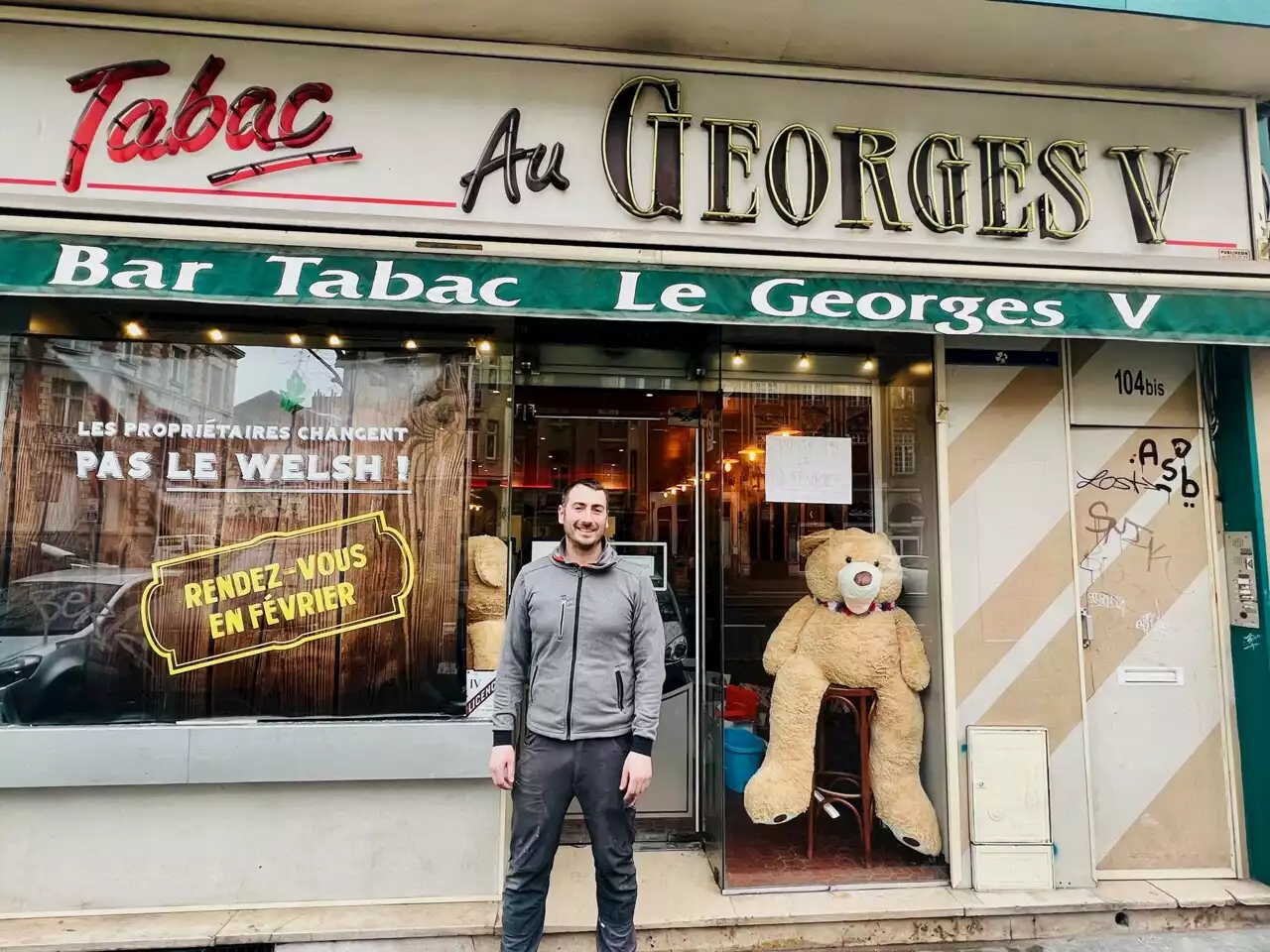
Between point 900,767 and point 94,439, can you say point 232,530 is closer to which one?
point 94,439

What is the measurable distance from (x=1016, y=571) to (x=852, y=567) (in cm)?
90

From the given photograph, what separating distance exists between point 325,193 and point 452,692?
268cm

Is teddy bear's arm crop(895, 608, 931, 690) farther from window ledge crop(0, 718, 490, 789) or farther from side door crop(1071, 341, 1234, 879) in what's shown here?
window ledge crop(0, 718, 490, 789)

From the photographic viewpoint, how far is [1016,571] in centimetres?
382

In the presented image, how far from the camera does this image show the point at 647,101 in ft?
12.3

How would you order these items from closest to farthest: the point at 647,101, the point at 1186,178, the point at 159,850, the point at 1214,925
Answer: the point at 159,850 → the point at 1214,925 → the point at 647,101 → the point at 1186,178

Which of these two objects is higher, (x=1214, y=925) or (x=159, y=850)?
(x=159, y=850)

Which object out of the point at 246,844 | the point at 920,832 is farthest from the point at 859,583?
the point at 246,844

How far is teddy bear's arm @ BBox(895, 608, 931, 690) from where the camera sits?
150 inches

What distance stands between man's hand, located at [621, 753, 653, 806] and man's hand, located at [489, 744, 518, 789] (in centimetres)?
45

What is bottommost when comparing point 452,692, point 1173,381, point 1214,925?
point 1214,925

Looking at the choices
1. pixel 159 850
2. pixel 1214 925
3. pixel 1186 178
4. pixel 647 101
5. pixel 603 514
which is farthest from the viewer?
pixel 1186 178

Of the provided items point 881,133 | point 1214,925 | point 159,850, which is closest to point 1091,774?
point 1214,925

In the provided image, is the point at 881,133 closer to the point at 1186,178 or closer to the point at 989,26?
the point at 989,26
